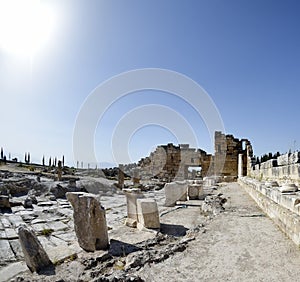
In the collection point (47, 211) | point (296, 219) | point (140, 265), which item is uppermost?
point (296, 219)

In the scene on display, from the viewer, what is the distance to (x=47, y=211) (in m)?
8.80

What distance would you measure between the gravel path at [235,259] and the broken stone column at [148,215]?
1.48 metres

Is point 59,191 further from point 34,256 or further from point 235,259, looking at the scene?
point 235,259

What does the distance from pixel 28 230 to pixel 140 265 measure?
77.5 inches

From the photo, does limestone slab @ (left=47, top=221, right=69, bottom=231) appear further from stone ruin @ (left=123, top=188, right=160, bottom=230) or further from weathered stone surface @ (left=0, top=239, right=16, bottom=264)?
stone ruin @ (left=123, top=188, right=160, bottom=230)

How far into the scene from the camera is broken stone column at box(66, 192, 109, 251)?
4.31m

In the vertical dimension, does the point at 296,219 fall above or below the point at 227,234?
above

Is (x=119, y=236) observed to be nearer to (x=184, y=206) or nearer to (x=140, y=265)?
(x=140, y=265)

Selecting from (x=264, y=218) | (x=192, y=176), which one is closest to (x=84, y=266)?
(x=264, y=218)

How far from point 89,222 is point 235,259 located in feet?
8.08

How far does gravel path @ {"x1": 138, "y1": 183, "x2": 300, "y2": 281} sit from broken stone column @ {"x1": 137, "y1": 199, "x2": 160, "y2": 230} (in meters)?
1.48

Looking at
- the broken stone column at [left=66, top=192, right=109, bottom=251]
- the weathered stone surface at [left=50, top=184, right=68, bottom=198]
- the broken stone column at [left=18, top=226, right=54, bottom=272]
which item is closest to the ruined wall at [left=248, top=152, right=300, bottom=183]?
the broken stone column at [left=66, top=192, right=109, bottom=251]

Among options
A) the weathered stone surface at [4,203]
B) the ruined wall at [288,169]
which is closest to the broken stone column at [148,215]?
the ruined wall at [288,169]

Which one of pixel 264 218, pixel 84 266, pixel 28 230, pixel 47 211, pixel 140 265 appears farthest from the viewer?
pixel 47 211
